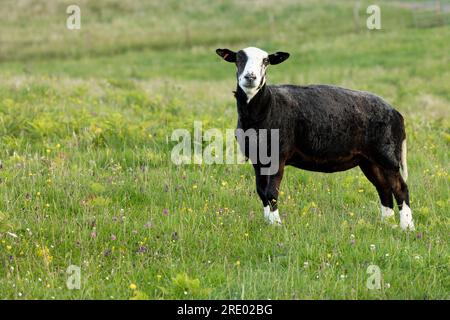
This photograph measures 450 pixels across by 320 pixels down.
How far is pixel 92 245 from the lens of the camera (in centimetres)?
710

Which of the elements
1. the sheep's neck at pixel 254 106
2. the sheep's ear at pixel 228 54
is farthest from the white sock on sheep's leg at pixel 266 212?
the sheep's ear at pixel 228 54

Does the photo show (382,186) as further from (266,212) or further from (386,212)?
(266,212)

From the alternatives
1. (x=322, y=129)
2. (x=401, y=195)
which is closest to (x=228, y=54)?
(x=322, y=129)

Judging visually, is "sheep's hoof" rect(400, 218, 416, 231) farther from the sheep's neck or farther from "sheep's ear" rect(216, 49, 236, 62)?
"sheep's ear" rect(216, 49, 236, 62)

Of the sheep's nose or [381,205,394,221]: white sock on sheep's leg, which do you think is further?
[381,205,394,221]: white sock on sheep's leg

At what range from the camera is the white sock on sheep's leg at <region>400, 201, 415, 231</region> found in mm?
8242

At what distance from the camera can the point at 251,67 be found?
25.1 ft

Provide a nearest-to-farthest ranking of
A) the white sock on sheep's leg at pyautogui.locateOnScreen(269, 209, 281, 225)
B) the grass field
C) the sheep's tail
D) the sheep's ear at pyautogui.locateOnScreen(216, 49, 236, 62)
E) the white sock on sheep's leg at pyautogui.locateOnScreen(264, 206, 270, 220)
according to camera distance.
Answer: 1. the grass field
2. the white sock on sheep's leg at pyautogui.locateOnScreen(269, 209, 281, 225)
3. the white sock on sheep's leg at pyautogui.locateOnScreen(264, 206, 270, 220)
4. the sheep's ear at pyautogui.locateOnScreen(216, 49, 236, 62)
5. the sheep's tail

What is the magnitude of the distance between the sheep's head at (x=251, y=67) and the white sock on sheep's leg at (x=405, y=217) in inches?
96.4

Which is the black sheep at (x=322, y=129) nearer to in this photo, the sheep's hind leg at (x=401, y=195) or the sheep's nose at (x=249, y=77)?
the sheep's hind leg at (x=401, y=195)

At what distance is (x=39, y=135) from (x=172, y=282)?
5923 mm

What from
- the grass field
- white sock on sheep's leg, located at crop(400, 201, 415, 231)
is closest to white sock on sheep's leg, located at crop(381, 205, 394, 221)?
the grass field

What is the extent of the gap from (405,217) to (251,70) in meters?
2.78

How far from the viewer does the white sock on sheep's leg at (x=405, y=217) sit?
8.24 meters
